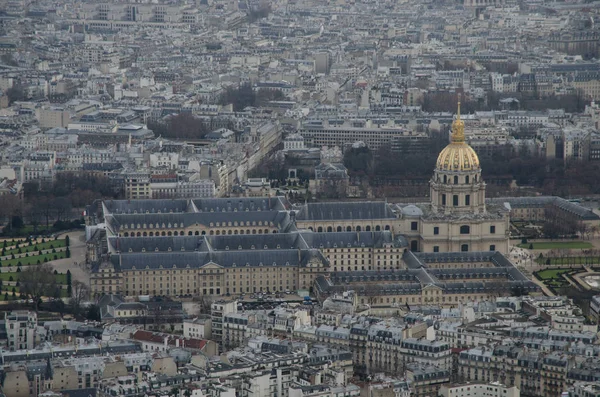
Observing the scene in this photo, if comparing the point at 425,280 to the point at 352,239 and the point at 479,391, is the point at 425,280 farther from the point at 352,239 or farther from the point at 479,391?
the point at 479,391

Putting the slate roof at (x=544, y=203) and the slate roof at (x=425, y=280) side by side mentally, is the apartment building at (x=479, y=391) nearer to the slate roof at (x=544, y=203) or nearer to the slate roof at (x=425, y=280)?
the slate roof at (x=425, y=280)

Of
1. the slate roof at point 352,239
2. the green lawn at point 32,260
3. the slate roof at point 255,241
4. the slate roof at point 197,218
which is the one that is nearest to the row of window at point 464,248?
the slate roof at point 352,239

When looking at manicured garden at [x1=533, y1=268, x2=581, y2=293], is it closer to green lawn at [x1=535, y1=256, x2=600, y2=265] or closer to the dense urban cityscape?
the dense urban cityscape

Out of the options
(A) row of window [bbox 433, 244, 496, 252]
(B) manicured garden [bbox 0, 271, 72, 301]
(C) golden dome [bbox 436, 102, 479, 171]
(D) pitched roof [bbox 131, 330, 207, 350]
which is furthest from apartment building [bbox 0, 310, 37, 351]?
(C) golden dome [bbox 436, 102, 479, 171]

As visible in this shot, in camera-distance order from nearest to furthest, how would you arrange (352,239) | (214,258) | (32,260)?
(214,258) → (352,239) → (32,260)

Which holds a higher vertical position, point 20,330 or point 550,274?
point 550,274

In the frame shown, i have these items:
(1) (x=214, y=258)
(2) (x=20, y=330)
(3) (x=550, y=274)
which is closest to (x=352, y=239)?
(1) (x=214, y=258)

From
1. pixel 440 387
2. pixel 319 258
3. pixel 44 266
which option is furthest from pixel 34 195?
pixel 440 387
